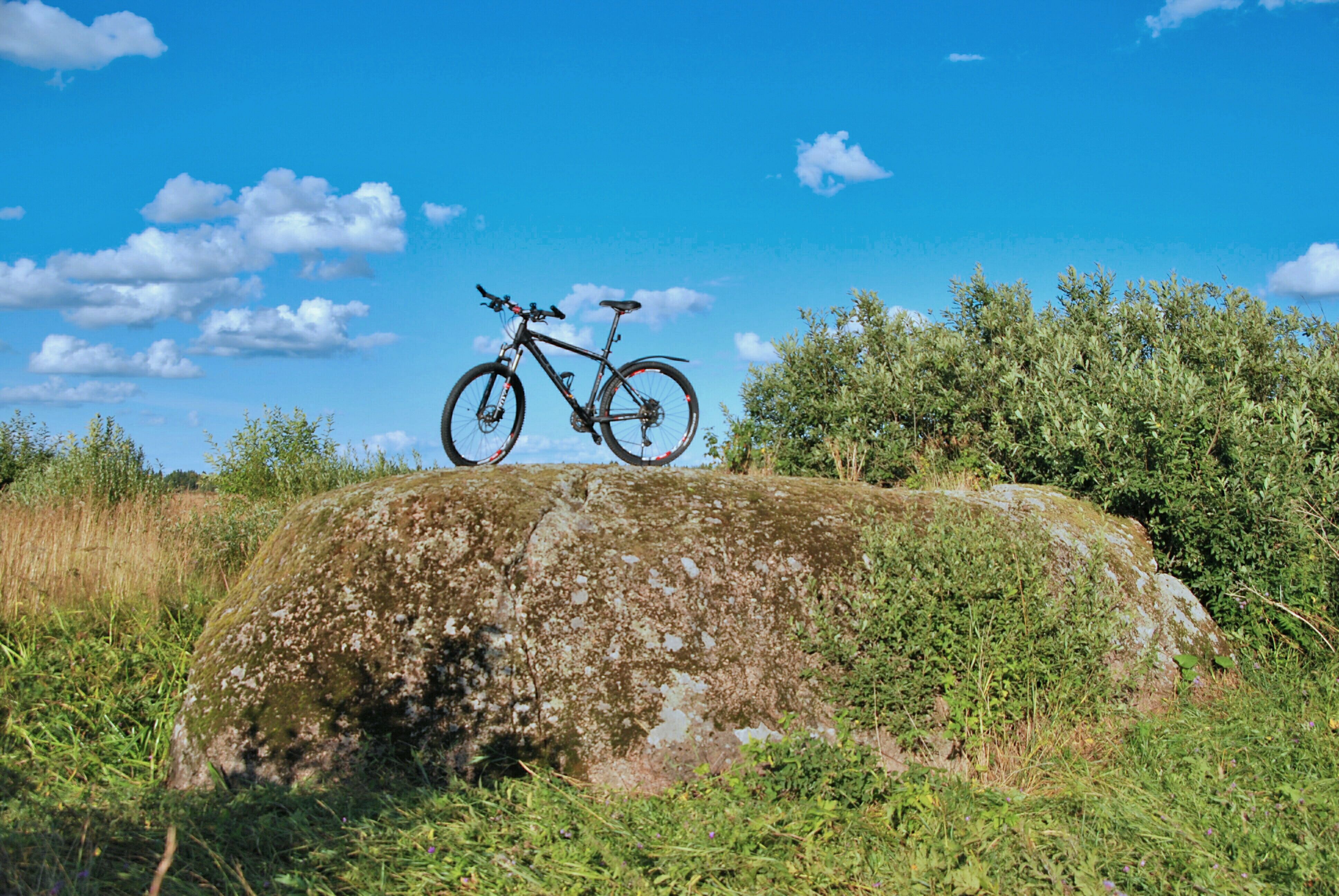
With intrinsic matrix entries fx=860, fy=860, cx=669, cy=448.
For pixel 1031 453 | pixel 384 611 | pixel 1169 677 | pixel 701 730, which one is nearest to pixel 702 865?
pixel 701 730

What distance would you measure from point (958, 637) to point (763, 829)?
172 cm

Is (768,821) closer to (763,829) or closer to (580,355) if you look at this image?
(763,829)

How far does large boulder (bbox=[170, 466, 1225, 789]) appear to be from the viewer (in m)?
4.15

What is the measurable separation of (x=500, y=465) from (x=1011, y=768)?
3361mm

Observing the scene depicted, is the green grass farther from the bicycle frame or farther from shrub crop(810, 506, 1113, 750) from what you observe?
the bicycle frame

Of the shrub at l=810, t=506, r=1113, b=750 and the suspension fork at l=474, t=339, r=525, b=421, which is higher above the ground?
the suspension fork at l=474, t=339, r=525, b=421

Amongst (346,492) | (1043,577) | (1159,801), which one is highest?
(346,492)

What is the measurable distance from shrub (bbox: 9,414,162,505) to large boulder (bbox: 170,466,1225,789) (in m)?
7.73

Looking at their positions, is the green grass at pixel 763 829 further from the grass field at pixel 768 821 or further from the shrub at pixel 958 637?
the shrub at pixel 958 637

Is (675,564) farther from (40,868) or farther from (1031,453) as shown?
(1031,453)

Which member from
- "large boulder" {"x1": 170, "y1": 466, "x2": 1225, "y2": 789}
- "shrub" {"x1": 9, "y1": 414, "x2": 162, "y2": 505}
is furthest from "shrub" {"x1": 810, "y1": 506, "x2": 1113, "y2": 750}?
"shrub" {"x1": 9, "y1": 414, "x2": 162, "y2": 505}

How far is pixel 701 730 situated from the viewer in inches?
164

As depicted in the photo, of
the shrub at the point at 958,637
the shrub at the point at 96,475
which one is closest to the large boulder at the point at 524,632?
the shrub at the point at 958,637

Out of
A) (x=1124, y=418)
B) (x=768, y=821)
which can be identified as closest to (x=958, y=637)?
(x=768, y=821)
